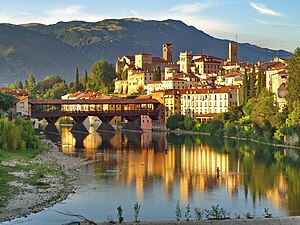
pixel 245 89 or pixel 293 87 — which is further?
pixel 245 89

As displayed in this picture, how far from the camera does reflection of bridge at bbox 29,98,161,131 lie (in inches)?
3009

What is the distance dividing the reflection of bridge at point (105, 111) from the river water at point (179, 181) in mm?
19828

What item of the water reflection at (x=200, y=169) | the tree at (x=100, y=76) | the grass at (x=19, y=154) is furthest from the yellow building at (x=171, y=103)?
the grass at (x=19, y=154)

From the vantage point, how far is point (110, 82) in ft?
411

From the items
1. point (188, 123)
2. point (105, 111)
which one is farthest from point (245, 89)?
point (105, 111)

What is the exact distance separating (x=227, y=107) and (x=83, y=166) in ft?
143

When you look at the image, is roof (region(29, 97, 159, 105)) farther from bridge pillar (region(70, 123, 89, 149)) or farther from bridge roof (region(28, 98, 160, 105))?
bridge pillar (region(70, 123, 89, 149))

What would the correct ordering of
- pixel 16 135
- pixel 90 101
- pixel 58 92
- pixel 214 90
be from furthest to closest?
1. pixel 58 92
2. pixel 214 90
3. pixel 90 101
4. pixel 16 135

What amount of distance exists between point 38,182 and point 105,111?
51.9m

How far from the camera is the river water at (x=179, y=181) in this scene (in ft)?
83.9

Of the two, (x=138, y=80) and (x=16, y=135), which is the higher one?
(x=138, y=80)

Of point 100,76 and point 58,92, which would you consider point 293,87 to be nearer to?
point 100,76

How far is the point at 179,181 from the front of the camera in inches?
1339

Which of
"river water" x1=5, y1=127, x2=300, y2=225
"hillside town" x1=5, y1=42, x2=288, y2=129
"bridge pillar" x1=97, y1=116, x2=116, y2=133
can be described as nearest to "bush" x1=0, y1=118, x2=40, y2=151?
"river water" x1=5, y1=127, x2=300, y2=225
